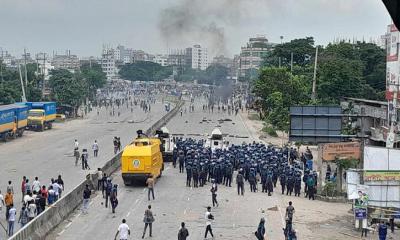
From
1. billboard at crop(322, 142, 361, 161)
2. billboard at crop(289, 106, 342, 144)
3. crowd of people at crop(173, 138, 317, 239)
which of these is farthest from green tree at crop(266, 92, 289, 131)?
billboard at crop(289, 106, 342, 144)

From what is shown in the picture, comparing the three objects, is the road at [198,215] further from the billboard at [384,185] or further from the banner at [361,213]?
the billboard at [384,185]

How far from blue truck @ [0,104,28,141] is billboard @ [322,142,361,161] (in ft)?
91.0

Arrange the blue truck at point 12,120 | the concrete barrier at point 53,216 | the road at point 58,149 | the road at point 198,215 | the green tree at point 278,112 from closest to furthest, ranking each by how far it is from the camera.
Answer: the concrete barrier at point 53,216 → the road at point 198,215 → the road at point 58,149 → the blue truck at point 12,120 → the green tree at point 278,112

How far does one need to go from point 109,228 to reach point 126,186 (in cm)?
838

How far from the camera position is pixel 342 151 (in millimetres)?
27281

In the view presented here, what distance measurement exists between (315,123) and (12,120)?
101ft

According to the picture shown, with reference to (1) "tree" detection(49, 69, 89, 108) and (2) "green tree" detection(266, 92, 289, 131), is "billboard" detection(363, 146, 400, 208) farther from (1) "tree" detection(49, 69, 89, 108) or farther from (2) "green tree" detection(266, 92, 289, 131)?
(1) "tree" detection(49, 69, 89, 108)

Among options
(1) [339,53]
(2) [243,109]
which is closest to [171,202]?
(1) [339,53]

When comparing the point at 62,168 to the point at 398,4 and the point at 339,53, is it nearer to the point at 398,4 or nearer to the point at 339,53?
the point at 398,4

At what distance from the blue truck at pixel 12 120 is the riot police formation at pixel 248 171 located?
1958 cm

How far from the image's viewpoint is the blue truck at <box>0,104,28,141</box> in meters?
47.6

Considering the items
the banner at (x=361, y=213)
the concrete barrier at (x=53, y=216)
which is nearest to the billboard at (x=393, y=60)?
the banner at (x=361, y=213)

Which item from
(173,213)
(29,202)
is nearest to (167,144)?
(173,213)

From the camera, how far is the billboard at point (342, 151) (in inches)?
1069
